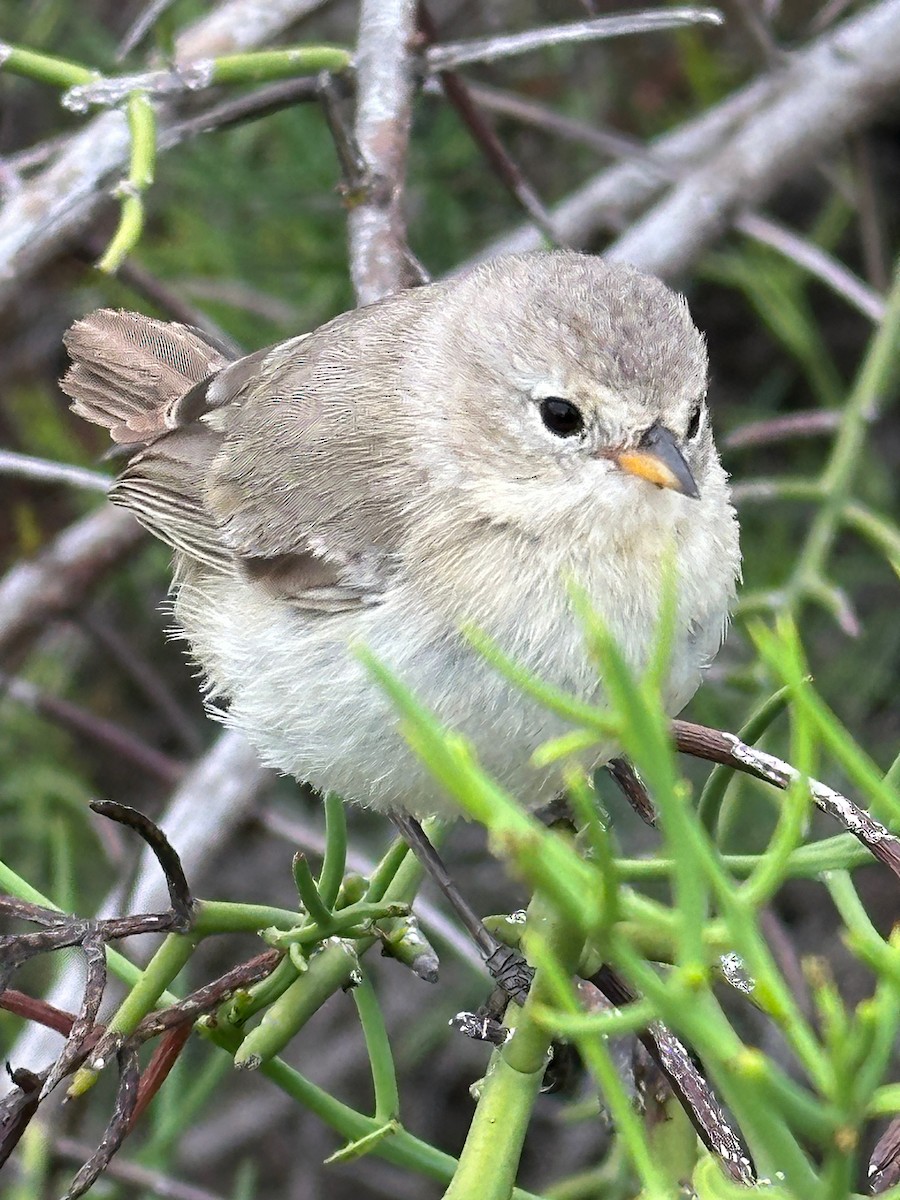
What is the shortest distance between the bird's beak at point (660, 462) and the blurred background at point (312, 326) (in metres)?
0.76

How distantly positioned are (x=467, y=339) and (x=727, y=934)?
1971 mm

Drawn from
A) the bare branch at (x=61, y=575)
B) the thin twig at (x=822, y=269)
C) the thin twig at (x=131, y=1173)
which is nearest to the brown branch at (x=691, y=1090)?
the thin twig at (x=131, y=1173)

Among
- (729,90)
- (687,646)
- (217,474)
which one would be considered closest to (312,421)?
(217,474)

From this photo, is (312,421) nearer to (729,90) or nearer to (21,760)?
(21,760)

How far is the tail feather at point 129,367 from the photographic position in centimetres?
360

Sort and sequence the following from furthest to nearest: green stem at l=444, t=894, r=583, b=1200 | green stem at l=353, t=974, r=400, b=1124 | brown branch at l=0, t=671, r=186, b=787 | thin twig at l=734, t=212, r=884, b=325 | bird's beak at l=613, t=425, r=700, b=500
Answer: brown branch at l=0, t=671, r=186, b=787 < thin twig at l=734, t=212, r=884, b=325 < bird's beak at l=613, t=425, r=700, b=500 < green stem at l=353, t=974, r=400, b=1124 < green stem at l=444, t=894, r=583, b=1200

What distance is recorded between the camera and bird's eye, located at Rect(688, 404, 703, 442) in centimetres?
257

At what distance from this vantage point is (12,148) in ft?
16.4

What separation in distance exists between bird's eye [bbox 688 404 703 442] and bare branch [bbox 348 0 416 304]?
0.96m

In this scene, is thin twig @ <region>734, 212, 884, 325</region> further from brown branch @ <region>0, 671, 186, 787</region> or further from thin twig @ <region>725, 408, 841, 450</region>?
brown branch @ <region>0, 671, 186, 787</region>

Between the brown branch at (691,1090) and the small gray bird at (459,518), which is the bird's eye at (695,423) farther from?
the brown branch at (691,1090)

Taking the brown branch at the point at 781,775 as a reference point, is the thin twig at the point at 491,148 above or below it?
above

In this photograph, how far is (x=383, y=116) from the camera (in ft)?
10.4

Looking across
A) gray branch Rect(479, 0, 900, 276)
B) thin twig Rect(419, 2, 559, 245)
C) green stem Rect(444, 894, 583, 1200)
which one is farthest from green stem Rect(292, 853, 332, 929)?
gray branch Rect(479, 0, 900, 276)
